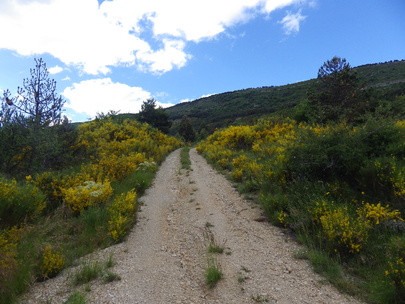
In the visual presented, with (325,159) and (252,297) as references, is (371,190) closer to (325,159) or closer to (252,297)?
(325,159)

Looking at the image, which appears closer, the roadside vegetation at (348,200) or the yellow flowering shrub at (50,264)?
the roadside vegetation at (348,200)

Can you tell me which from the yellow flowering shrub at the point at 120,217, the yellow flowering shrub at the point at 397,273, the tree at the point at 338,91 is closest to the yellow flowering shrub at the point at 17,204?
the yellow flowering shrub at the point at 120,217

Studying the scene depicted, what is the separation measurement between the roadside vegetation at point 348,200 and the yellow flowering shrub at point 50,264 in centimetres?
377

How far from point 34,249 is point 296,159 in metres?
5.84

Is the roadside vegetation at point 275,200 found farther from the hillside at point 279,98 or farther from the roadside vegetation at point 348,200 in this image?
the hillside at point 279,98

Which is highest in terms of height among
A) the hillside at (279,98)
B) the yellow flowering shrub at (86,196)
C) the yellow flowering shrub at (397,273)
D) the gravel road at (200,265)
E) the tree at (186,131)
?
the hillside at (279,98)

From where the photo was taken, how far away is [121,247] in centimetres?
427

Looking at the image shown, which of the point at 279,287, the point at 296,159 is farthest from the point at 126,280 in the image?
the point at 296,159

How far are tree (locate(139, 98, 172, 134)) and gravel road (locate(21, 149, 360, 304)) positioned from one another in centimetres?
2508

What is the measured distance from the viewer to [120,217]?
186 inches

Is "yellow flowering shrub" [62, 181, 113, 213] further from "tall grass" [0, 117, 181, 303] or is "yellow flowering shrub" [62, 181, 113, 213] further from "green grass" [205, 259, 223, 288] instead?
"green grass" [205, 259, 223, 288]

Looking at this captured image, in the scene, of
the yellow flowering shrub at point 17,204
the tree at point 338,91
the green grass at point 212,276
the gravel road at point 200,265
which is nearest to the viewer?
the gravel road at point 200,265

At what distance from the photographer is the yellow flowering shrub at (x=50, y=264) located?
326cm

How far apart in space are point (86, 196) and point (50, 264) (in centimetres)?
239
